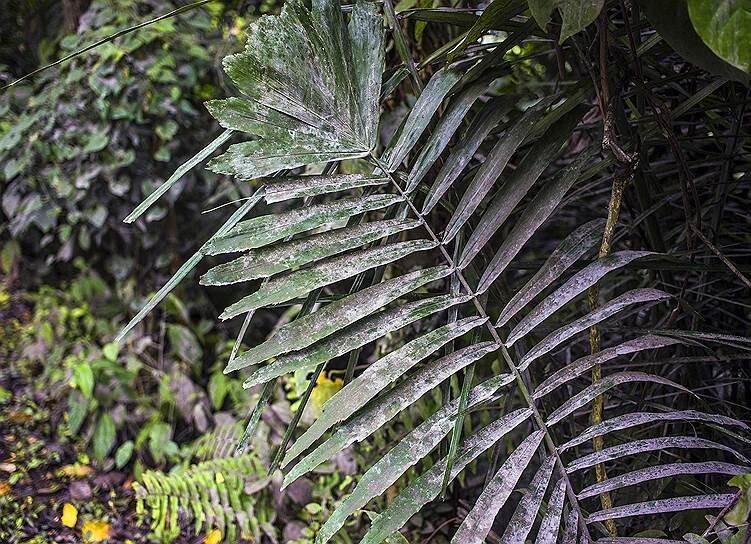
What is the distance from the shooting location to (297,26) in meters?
0.76

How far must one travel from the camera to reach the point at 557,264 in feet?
2.52

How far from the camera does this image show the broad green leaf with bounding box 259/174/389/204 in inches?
28.0

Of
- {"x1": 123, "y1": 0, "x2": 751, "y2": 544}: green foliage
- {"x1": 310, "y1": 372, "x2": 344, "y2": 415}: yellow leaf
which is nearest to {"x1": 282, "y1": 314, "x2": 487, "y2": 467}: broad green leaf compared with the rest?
{"x1": 123, "y1": 0, "x2": 751, "y2": 544}: green foliage

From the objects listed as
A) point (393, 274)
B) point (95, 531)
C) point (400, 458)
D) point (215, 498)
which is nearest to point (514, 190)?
point (400, 458)

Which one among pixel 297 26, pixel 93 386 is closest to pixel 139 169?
pixel 93 386

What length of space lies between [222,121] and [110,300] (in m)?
1.77

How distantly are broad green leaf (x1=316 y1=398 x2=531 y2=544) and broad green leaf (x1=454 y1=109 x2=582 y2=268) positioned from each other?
18 cm

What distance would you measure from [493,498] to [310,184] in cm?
42

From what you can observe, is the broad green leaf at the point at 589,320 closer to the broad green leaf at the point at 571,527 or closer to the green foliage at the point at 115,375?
the broad green leaf at the point at 571,527

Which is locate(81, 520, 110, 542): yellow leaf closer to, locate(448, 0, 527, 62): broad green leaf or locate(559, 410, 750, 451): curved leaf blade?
locate(559, 410, 750, 451): curved leaf blade

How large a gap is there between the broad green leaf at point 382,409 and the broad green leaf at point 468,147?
202mm

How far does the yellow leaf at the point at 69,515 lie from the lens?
162 cm

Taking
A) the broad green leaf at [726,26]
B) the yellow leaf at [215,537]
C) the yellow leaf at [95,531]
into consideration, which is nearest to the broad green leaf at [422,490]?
the broad green leaf at [726,26]

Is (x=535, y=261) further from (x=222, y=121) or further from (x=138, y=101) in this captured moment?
(x=138, y=101)
